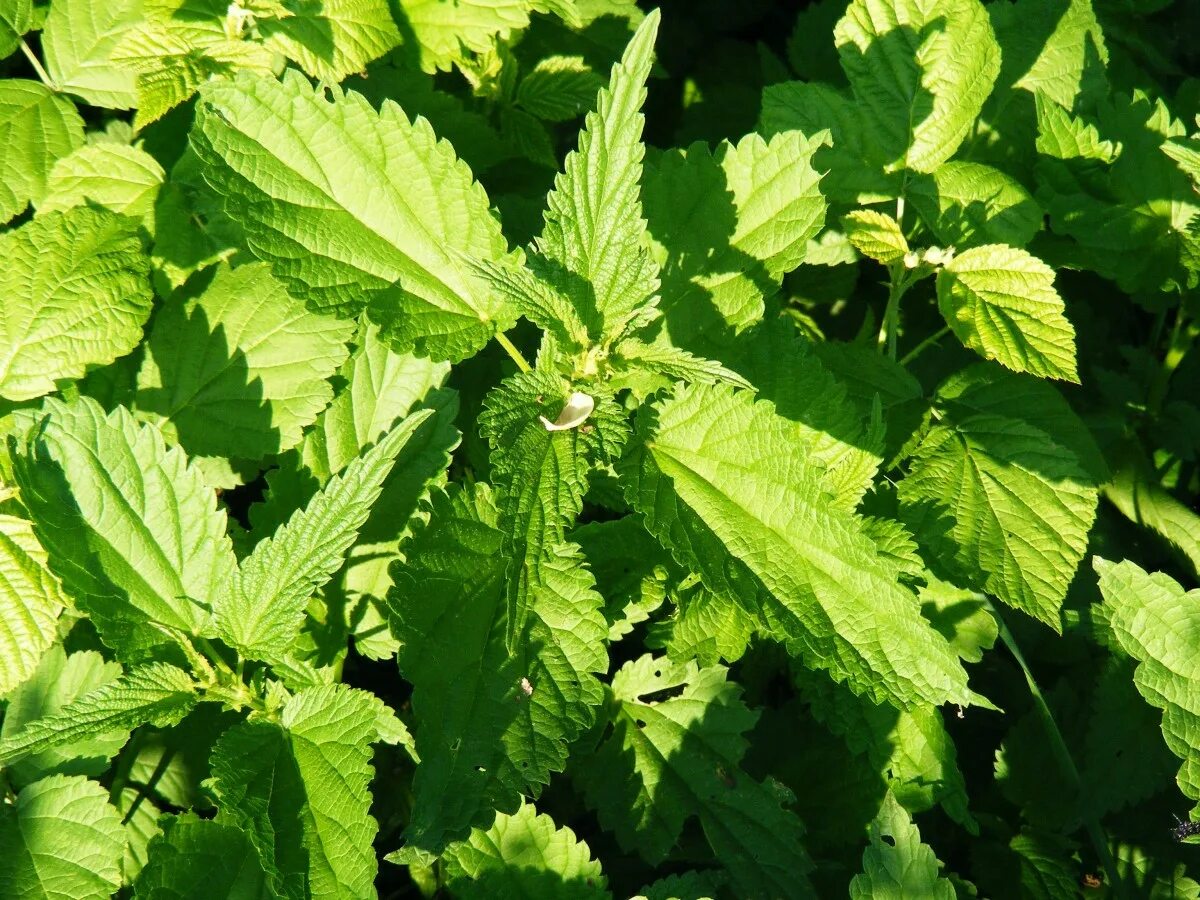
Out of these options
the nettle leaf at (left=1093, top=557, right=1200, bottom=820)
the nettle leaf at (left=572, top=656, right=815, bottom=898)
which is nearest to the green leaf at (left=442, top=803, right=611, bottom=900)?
the nettle leaf at (left=572, top=656, right=815, bottom=898)

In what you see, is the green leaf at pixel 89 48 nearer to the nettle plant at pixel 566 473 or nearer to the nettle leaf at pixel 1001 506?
the nettle plant at pixel 566 473

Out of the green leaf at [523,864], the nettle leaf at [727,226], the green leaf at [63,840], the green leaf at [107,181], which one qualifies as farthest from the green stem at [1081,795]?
the green leaf at [107,181]

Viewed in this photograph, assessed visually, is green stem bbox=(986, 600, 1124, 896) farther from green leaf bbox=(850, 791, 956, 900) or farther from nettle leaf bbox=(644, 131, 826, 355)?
nettle leaf bbox=(644, 131, 826, 355)

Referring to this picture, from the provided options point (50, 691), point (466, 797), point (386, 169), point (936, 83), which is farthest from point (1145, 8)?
point (50, 691)

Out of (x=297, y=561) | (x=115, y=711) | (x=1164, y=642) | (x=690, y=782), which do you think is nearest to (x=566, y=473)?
(x=297, y=561)

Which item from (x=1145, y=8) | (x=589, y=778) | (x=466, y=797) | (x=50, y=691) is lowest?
(x=589, y=778)

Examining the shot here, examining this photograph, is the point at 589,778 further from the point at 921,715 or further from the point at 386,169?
the point at 386,169
